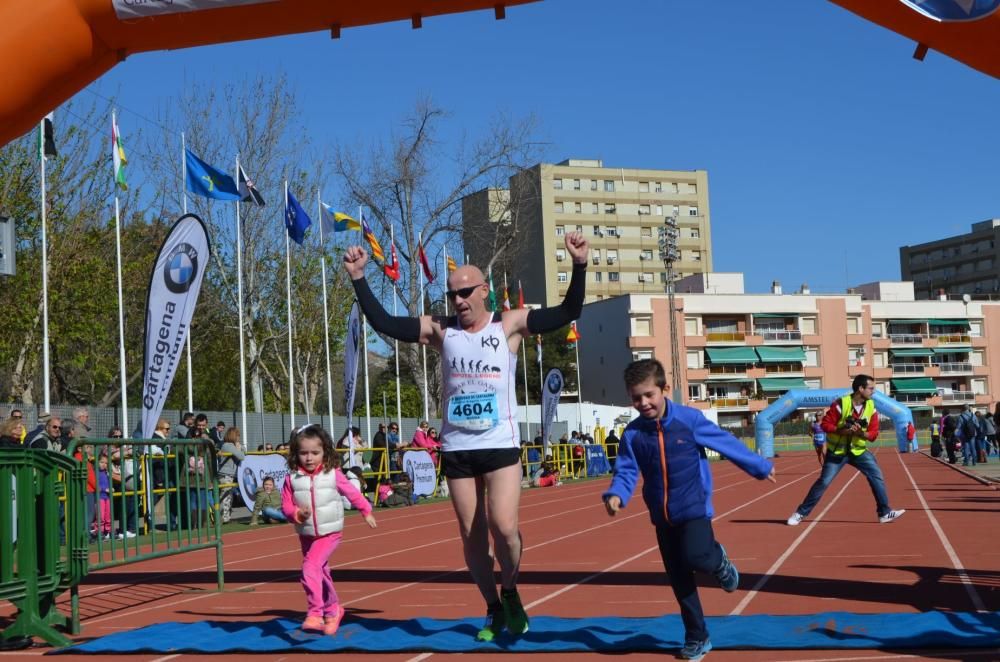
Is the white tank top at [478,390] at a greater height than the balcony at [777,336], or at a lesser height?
lesser

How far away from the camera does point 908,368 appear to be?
103 metres

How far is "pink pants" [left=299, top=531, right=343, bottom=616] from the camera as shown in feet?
26.4

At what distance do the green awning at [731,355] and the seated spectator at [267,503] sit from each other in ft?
247

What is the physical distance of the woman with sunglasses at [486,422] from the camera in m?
7.34

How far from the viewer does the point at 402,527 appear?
766 inches

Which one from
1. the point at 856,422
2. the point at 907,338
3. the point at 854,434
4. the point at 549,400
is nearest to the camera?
the point at 856,422

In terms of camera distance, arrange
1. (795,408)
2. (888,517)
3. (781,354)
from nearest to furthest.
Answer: (888,517) → (795,408) → (781,354)

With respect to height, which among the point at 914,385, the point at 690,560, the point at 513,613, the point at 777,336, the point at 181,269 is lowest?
the point at 513,613

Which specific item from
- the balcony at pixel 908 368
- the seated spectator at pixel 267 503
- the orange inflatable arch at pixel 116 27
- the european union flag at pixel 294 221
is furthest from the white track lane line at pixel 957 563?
the balcony at pixel 908 368

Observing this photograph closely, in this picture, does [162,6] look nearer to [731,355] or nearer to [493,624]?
[493,624]

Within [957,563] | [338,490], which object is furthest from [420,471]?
[338,490]

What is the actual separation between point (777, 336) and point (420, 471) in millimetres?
73938

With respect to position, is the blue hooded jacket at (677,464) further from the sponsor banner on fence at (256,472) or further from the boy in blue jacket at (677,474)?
the sponsor banner on fence at (256,472)

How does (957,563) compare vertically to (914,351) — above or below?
below
